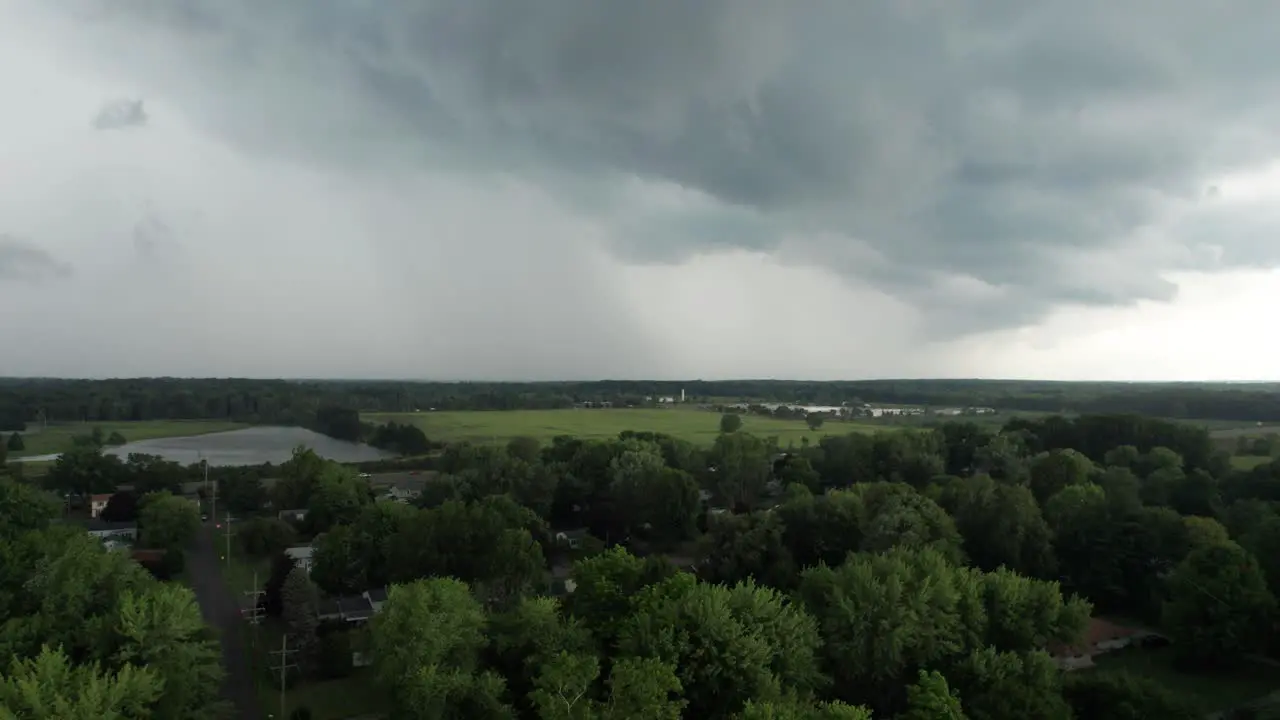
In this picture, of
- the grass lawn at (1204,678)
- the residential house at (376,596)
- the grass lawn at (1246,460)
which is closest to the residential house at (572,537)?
the residential house at (376,596)

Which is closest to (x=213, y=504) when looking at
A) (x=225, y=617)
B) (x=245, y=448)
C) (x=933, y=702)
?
(x=225, y=617)

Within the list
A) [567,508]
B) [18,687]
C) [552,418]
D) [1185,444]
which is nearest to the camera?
[18,687]

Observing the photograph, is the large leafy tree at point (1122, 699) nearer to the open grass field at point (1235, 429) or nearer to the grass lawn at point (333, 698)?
the grass lawn at point (333, 698)

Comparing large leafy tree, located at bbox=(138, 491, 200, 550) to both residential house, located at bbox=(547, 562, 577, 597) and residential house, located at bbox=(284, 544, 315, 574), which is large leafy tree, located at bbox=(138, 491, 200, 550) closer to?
residential house, located at bbox=(284, 544, 315, 574)

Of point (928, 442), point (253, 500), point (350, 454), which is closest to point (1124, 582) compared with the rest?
point (928, 442)

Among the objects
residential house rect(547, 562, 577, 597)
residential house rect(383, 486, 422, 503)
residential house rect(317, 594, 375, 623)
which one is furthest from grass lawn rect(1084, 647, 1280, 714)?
residential house rect(383, 486, 422, 503)

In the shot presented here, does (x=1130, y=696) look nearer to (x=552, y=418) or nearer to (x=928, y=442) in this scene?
(x=928, y=442)
